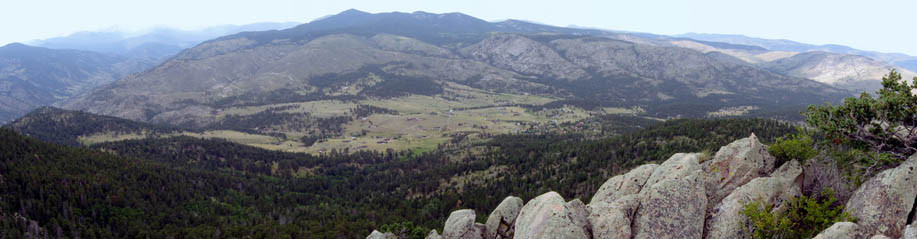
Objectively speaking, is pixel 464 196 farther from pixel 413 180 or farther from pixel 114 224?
pixel 114 224

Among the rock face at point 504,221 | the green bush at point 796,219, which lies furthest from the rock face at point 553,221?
the green bush at point 796,219

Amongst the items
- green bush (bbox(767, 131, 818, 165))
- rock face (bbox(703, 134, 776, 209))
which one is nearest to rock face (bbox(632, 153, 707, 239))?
rock face (bbox(703, 134, 776, 209))

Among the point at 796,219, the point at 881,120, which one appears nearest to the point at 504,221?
the point at 796,219

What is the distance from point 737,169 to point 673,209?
10.3 metres

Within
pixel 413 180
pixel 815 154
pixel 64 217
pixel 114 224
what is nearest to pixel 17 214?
pixel 64 217

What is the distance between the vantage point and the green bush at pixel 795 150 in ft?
118

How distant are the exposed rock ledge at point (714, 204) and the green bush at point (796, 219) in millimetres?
980

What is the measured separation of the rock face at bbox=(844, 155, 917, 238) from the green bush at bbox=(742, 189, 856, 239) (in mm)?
1268

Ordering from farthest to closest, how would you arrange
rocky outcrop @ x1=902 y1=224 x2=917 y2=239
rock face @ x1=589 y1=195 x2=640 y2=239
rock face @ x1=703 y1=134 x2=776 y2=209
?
rock face @ x1=703 y1=134 x2=776 y2=209
rock face @ x1=589 y1=195 x2=640 y2=239
rocky outcrop @ x1=902 y1=224 x2=917 y2=239

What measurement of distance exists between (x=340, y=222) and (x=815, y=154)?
123 m

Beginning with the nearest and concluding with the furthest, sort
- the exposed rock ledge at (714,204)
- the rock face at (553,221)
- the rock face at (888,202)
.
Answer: the rock face at (888,202)
the exposed rock ledge at (714,204)
the rock face at (553,221)

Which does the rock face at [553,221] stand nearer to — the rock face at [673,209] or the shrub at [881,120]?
the rock face at [673,209]

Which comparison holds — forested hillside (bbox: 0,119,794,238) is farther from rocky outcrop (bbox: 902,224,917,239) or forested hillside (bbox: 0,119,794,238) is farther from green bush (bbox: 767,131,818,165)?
rocky outcrop (bbox: 902,224,917,239)

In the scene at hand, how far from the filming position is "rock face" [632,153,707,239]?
33.5 metres
